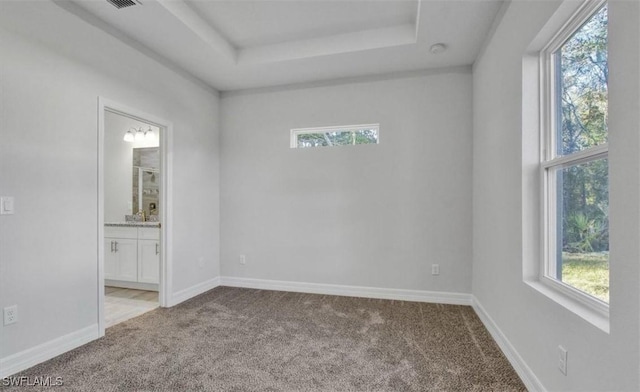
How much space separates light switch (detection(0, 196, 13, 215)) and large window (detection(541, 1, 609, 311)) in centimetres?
331

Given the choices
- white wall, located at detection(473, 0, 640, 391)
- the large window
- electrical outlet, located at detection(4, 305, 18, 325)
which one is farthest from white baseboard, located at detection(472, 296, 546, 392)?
electrical outlet, located at detection(4, 305, 18, 325)

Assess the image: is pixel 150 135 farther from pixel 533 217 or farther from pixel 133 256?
pixel 533 217

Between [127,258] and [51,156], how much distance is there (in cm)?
212

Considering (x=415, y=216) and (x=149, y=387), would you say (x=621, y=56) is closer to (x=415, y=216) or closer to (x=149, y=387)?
(x=415, y=216)

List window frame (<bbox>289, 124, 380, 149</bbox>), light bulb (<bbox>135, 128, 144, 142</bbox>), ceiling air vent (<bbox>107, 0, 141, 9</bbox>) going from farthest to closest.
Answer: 1. light bulb (<bbox>135, 128, 144, 142</bbox>)
2. window frame (<bbox>289, 124, 380, 149</bbox>)
3. ceiling air vent (<bbox>107, 0, 141, 9</bbox>)

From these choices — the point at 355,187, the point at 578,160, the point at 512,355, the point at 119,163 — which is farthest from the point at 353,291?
the point at 119,163

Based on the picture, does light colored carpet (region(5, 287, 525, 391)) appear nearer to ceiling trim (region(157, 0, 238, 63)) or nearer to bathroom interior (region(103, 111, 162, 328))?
bathroom interior (region(103, 111, 162, 328))

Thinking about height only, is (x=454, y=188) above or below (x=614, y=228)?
above

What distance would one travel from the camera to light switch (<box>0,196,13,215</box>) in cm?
197

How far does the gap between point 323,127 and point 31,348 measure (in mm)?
3246

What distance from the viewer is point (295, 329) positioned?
2750 mm

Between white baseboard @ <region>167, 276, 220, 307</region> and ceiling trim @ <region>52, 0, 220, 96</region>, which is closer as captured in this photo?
ceiling trim @ <region>52, 0, 220, 96</region>

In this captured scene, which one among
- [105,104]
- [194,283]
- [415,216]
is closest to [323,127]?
[415,216]

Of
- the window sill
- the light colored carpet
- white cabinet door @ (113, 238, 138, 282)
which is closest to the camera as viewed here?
the window sill
